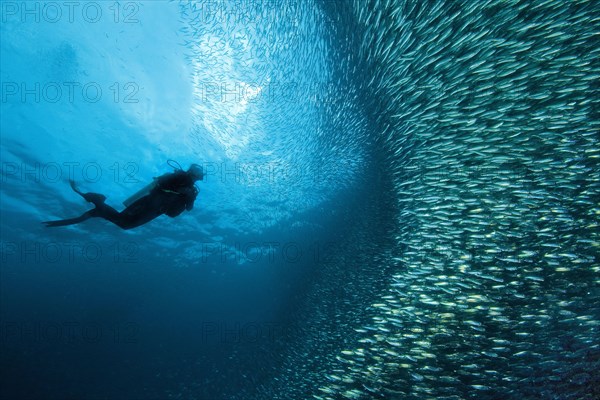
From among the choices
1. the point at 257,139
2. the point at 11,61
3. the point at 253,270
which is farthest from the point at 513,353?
the point at 253,270

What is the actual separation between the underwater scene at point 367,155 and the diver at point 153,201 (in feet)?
0.12

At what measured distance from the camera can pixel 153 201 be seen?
18.1 ft

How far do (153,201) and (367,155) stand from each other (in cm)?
803

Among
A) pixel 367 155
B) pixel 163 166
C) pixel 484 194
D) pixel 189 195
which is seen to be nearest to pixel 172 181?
pixel 189 195

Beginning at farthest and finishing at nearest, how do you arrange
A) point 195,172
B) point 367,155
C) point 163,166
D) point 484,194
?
point 163,166, point 367,155, point 484,194, point 195,172

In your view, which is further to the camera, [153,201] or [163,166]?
[163,166]

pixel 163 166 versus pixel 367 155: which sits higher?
pixel 367 155

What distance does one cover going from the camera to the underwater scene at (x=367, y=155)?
6.07m

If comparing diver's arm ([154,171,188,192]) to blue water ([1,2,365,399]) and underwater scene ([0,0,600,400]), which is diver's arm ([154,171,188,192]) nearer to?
underwater scene ([0,0,600,400])

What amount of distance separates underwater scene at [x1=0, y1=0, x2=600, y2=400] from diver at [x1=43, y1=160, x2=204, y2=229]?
0.12ft

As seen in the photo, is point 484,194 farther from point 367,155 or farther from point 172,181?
point 172,181

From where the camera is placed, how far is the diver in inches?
213

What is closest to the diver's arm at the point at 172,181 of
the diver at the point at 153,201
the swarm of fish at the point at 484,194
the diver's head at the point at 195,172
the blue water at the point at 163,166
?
the diver at the point at 153,201

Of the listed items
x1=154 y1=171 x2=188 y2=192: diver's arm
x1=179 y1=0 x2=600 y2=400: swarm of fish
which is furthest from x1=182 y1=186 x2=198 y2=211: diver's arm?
x1=179 y1=0 x2=600 y2=400: swarm of fish
